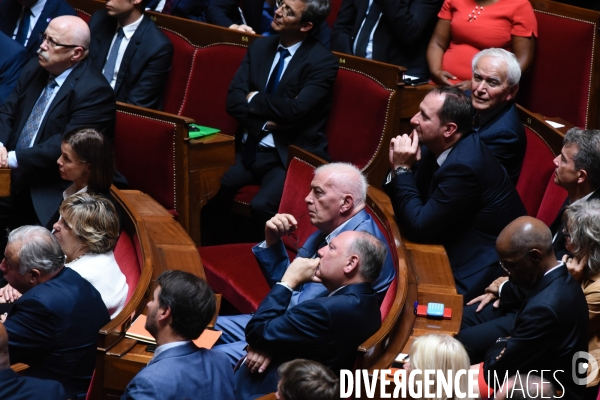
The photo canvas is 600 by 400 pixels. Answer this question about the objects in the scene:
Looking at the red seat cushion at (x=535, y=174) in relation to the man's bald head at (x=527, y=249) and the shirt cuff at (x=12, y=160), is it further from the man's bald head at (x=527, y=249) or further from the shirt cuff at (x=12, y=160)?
the shirt cuff at (x=12, y=160)

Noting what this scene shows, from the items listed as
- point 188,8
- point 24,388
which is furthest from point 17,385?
point 188,8

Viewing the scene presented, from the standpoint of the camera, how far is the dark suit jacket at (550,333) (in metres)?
1.61

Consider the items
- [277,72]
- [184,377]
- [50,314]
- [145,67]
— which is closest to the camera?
[184,377]

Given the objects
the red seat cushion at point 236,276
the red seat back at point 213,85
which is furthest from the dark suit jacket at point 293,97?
the red seat cushion at point 236,276

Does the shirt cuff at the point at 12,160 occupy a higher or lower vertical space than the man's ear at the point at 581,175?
lower

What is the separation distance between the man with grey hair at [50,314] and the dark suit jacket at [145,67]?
1133 mm

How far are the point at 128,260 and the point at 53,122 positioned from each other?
2.08 ft

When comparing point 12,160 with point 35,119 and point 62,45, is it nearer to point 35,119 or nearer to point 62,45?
point 35,119

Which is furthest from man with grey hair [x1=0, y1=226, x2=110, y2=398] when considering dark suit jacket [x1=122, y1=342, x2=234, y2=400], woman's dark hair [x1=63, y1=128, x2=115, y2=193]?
woman's dark hair [x1=63, y1=128, x2=115, y2=193]

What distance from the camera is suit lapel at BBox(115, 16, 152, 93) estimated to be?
300cm

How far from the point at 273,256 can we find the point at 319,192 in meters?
0.18

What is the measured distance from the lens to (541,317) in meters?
1.61

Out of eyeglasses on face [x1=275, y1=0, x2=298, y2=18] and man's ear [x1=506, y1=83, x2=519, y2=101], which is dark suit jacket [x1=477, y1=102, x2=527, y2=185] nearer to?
man's ear [x1=506, y1=83, x2=519, y2=101]

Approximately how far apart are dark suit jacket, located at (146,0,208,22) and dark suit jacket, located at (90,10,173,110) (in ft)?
1.28
